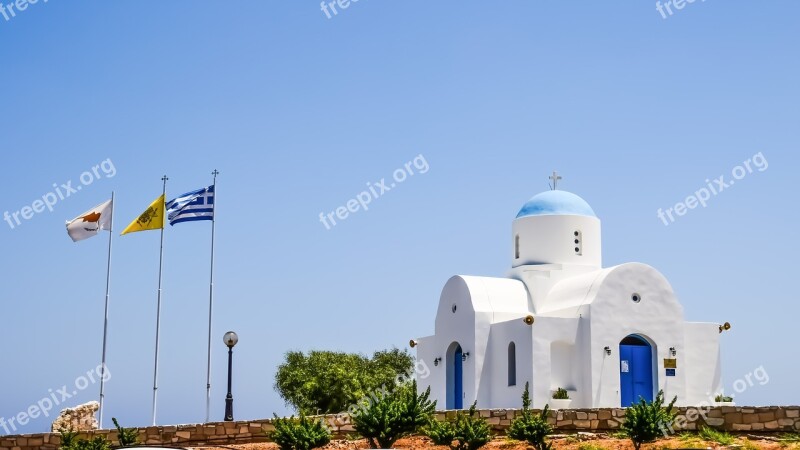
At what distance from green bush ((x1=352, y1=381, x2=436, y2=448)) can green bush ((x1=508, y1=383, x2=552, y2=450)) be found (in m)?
1.71

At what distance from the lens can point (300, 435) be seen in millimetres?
17719

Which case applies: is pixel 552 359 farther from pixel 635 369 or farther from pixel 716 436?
pixel 716 436

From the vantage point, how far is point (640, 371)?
84.3ft

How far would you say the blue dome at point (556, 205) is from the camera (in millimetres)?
28750

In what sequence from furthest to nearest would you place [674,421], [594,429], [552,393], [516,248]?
[516,248] < [552,393] < [594,429] < [674,421]

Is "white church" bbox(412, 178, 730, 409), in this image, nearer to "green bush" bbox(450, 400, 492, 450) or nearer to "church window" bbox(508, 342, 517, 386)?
"church window" bbox(508, 342, 517, 386)

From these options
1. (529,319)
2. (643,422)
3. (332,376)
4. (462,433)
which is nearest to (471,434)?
(462,433)

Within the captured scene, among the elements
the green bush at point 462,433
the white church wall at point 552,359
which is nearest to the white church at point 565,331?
the white church wall at point 552,359

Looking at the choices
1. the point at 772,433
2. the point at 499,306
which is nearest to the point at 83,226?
the point at 499,306

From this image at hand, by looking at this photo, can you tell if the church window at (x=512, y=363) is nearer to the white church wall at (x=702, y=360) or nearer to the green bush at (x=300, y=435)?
the white church wall at (x=702, y=360)

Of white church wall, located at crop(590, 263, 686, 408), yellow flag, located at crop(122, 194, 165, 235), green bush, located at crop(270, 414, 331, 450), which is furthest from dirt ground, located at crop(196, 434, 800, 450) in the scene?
yellow flag, located at crop(122, 194, 165, 235)

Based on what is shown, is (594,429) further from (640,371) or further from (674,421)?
(640,371)

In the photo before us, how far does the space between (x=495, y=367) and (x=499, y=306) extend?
179 centimetres

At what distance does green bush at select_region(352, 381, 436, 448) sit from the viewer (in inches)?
696
